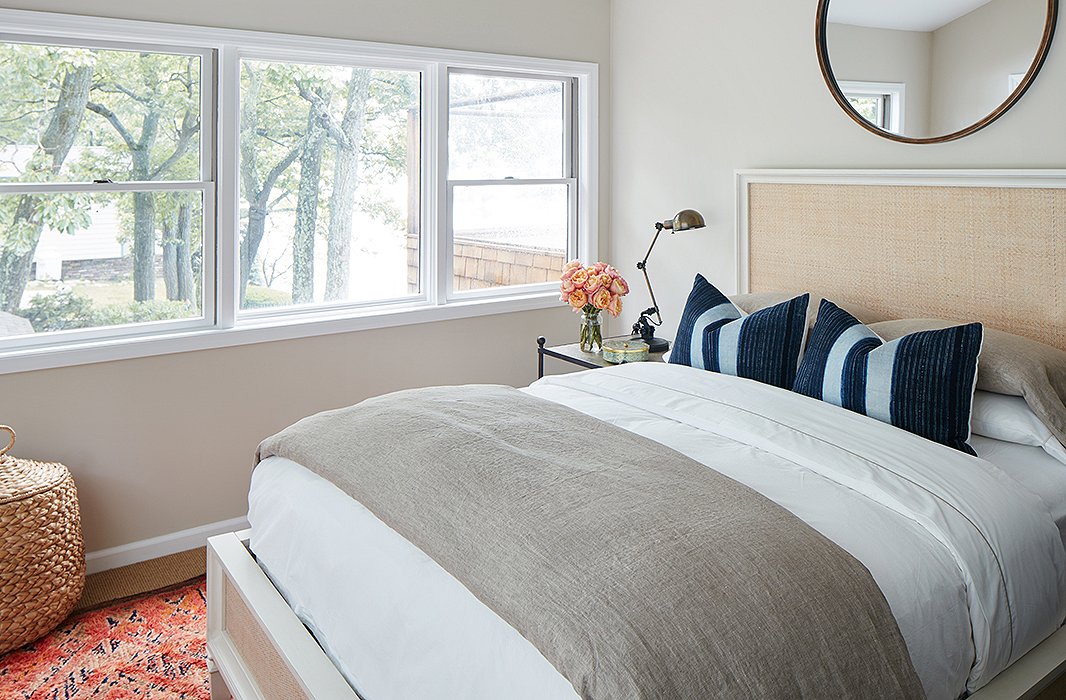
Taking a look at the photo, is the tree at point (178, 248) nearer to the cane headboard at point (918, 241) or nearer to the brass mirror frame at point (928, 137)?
the cane headboard at point (918, 241)

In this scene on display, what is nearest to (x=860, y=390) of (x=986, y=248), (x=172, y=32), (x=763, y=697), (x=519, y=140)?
(x=986, y=248)

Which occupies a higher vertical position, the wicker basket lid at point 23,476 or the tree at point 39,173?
the tree at point 39,173

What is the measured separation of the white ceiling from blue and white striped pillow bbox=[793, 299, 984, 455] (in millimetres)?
1101

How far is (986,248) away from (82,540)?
2980 mm

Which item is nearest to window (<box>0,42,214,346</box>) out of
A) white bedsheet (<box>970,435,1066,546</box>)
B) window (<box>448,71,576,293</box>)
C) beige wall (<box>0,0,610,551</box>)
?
beige wall (<box>0,0,610,551</box>)

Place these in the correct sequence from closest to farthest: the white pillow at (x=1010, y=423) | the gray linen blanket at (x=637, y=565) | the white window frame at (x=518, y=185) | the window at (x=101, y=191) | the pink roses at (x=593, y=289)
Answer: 1. the gray linen blanket at (x=637, y=565)
2. the white pillow at (x=1010, y=423)
3. the window at (x=101, y=191)
4. the pink roses at (x=593, y=289)
5. the white window frame at (x=518, y=185)

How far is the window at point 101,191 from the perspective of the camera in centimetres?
285

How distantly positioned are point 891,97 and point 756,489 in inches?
68.2

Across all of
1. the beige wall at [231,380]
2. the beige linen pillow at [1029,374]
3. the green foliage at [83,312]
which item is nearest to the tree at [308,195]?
the beige wall at [231,380]

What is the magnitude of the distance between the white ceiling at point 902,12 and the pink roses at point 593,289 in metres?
1.22

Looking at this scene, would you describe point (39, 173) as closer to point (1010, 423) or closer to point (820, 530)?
point (820, 530)

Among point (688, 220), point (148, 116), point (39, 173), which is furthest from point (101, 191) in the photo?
point (688, 220)

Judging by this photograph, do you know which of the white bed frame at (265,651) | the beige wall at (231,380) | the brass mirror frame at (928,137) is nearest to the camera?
the white bed frame at (265,651)

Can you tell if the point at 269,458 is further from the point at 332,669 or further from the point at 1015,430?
the point at 1015,430
